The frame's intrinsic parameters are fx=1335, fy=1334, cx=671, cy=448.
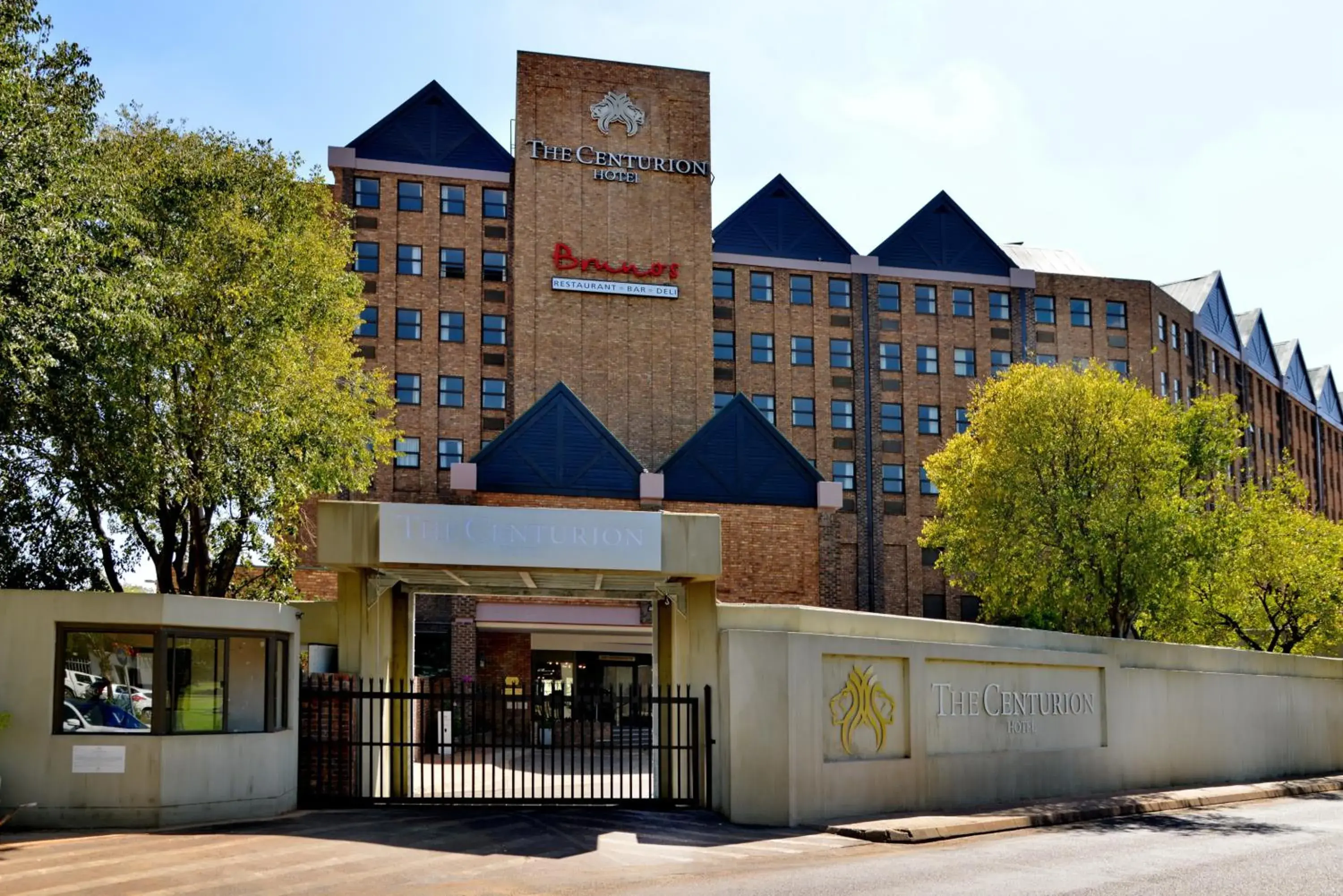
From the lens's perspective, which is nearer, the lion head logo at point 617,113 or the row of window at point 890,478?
the lion head logo at point 617,113

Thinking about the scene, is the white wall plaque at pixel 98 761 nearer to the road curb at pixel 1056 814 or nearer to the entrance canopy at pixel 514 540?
the entrance canopy at pixel 514 540

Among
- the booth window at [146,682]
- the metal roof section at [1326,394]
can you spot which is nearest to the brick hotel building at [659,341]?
the booth window at [146,682]

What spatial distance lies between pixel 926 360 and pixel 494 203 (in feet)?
63.4

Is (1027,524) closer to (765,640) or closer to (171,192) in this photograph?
(765,640)

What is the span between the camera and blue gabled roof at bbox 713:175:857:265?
2199 inches

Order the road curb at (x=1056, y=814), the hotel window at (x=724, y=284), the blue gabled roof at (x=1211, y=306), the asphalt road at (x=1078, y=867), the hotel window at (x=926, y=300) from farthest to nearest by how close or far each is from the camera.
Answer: the blue gabled roof at (x=1211, y=306) → the hotel window at (x=926, y=300) → the hotel window at (x=724, y=284) → the road curb at (x=1056, y=814) → the asphalt road at (x=1078, y=867)

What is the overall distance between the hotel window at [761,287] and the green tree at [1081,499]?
21.8 meters

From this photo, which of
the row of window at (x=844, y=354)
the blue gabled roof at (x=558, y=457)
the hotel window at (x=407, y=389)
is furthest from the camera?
the row of window at (x=844, y=354)

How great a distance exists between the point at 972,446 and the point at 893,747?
16.3 meters

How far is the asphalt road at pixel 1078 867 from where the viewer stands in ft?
42.7

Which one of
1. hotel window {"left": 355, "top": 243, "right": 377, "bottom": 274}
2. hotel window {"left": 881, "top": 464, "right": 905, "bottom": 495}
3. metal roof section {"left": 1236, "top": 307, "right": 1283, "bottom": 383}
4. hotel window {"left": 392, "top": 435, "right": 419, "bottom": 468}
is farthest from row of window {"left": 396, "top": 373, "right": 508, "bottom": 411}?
metal roof section {"left": 1236, "top": 307, "right": 1283, "bottom": 383}

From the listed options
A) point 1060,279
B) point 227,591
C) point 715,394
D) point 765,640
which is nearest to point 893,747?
point 765,640

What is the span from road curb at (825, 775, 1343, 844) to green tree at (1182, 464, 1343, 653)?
329 inches

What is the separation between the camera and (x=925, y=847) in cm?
1667
